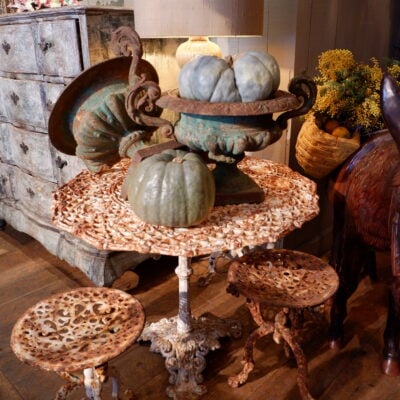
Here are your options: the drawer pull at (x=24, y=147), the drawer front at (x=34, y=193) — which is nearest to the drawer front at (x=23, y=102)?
the drawer pull at (x=24, y=147)

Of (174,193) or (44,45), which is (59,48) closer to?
(44,45)

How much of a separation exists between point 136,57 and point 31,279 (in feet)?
4.77

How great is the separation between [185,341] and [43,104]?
1283 mm

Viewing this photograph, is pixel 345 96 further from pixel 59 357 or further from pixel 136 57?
pixel 59 357

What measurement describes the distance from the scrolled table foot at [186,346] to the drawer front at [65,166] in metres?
0.80

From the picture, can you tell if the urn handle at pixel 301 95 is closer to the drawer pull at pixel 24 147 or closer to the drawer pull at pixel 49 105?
the drawer pull at pixel 49 105

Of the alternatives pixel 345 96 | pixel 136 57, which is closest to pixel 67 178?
pixel 136 57

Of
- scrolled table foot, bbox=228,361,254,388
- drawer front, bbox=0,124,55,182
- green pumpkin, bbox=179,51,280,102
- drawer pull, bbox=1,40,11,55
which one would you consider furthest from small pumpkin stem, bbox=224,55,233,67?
drawer pull, bbox=1,40,11,55

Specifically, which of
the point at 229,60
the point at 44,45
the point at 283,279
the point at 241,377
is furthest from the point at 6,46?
the point at 241,377

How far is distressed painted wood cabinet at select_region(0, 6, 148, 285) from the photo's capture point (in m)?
1.74

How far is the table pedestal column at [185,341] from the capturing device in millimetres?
1476

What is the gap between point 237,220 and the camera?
1.15m

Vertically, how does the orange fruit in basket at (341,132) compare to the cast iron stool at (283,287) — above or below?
above

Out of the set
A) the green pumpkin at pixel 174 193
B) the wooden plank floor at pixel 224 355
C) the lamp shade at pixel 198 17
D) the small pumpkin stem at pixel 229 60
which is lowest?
the wooden plank floor at pixel 224 355
